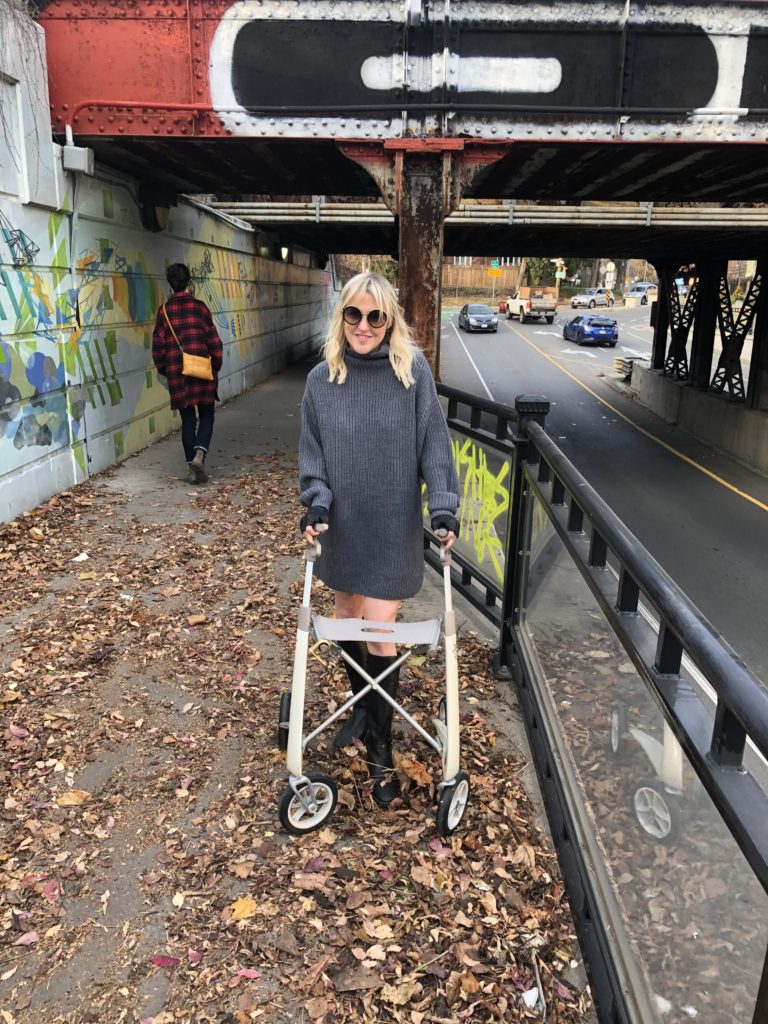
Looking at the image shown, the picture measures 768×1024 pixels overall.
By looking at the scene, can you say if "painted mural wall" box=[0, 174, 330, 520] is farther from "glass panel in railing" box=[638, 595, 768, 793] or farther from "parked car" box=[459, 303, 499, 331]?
"parked car" box=[459, 303, 499, 331]

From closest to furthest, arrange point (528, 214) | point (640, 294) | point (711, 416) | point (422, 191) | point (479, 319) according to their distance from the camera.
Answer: point (422, 191) → point (528, 214) → point (711, 416) → point (479, 319) → point (640, 294)

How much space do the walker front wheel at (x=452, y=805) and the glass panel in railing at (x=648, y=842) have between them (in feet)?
1.42

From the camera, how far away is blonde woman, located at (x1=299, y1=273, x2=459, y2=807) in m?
3.08

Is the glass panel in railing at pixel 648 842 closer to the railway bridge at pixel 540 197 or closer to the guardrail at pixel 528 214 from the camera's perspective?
the railway bridge at pixel 540 197

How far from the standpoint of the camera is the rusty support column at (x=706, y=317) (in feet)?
67.3

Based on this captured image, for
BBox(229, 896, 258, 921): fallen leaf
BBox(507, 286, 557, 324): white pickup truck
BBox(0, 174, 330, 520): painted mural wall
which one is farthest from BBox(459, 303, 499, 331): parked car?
BBox(229, 896, 258, 921): fallen leaf

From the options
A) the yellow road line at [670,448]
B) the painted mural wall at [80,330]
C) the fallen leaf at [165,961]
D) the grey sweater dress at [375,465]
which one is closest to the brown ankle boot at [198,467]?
the painted mural wall at [80,330]

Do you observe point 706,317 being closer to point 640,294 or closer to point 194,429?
point 194,429

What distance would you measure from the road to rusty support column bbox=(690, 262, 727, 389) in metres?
2.03

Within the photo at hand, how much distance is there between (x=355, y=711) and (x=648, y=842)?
172 cm

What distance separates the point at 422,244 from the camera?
8922 millimetres

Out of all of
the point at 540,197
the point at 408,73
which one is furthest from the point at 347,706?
the point at 540,197

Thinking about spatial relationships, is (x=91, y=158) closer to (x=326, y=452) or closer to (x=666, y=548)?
(x=326, y=452)

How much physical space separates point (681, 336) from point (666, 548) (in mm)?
13613
